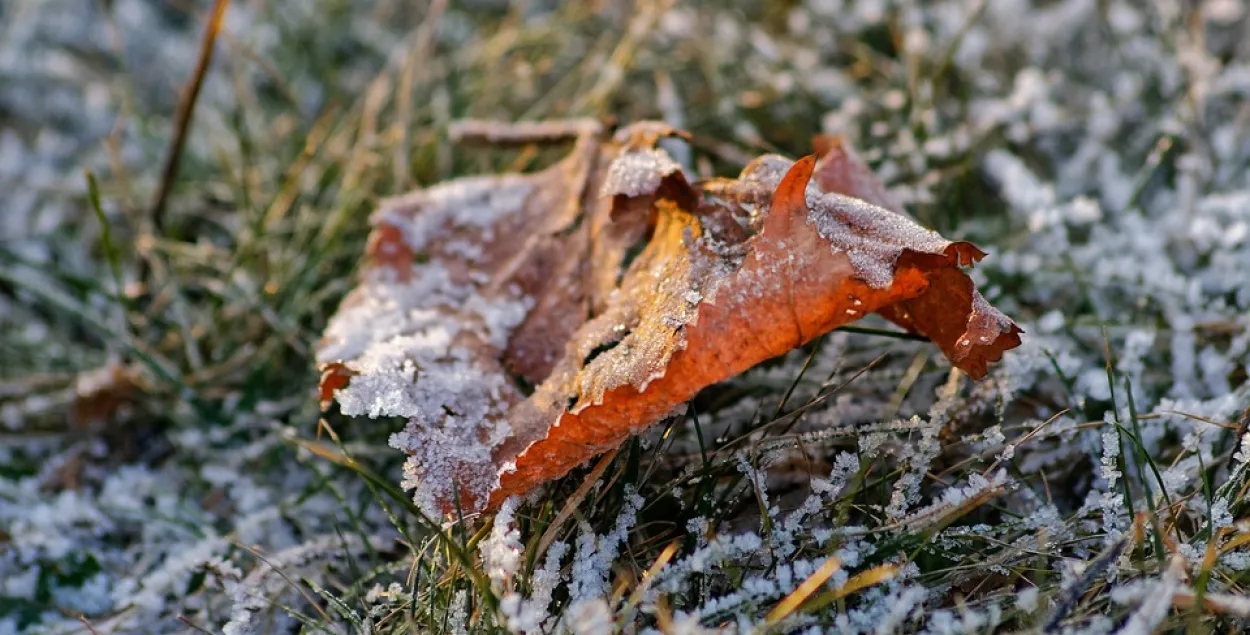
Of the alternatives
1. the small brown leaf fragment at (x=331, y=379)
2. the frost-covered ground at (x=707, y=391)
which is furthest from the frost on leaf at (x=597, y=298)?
the frost-covered ground at (x=707, y=391)

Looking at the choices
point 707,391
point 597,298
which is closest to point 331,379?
point 597,298

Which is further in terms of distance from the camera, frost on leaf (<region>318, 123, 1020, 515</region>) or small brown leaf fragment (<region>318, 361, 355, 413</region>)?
small brown leaf fragment (<region>318, 361, 355, 413</region>)

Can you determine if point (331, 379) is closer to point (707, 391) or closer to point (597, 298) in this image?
point (597, 298)

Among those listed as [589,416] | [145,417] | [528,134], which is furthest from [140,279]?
[589,416]

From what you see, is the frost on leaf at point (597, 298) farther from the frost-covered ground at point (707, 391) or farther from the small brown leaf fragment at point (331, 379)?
the frost-covered ground at point (707, 391)

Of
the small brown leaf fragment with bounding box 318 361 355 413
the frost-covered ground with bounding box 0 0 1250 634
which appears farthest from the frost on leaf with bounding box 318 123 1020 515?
the frost-covered ground with bounding box 0 0 1250 634

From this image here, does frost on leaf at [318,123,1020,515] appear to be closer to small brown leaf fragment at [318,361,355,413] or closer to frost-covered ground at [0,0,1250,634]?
small brown leaf fragment at [318,361,355,413]
